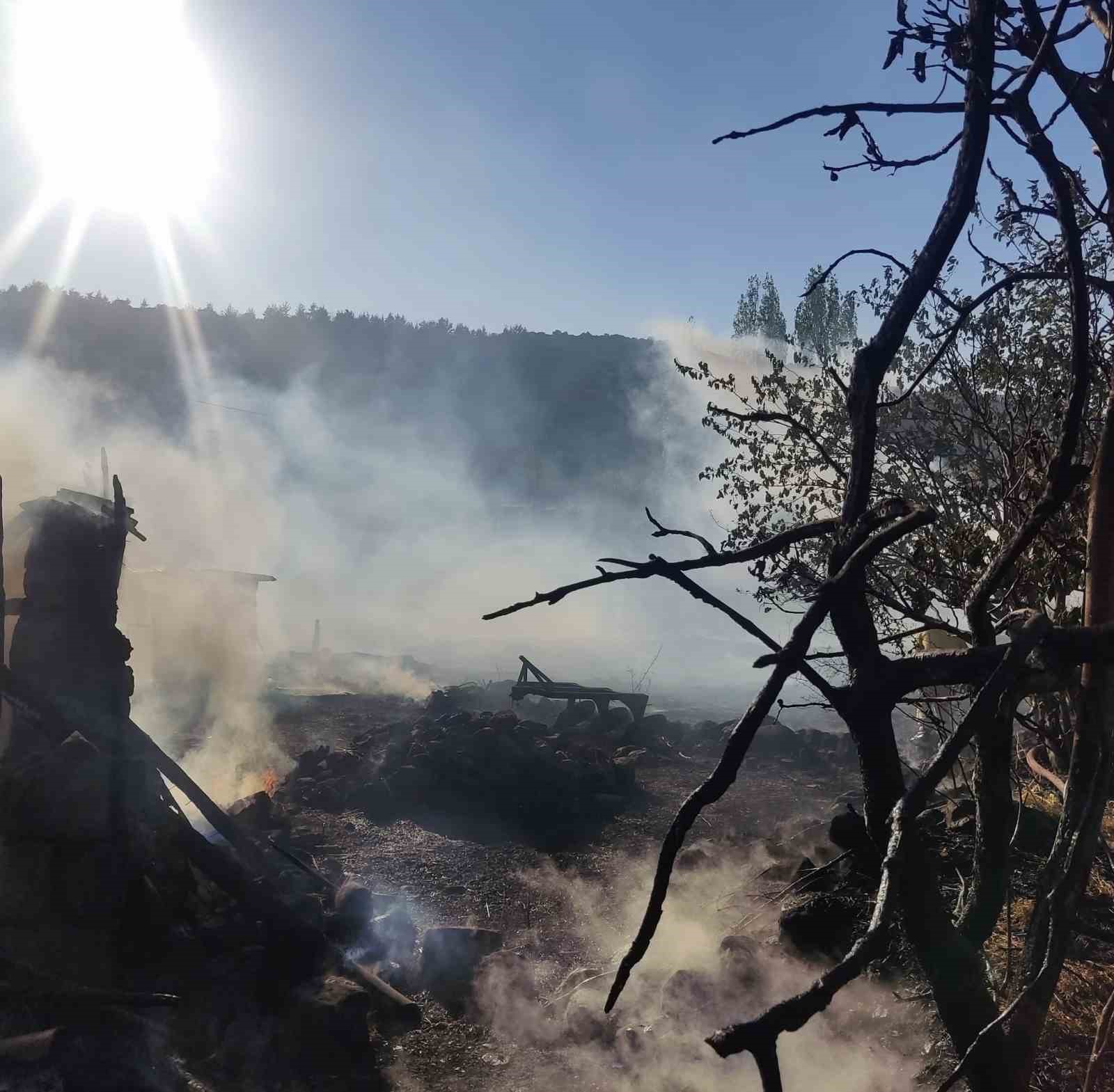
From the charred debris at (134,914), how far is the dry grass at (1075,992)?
1.69 m

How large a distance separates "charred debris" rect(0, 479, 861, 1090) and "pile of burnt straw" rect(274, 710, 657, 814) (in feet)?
10.1

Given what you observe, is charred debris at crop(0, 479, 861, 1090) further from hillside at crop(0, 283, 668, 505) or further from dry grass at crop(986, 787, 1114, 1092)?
hillside at crop(0, 283, 668, 505)

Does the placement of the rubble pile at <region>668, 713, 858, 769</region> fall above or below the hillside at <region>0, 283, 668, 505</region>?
below

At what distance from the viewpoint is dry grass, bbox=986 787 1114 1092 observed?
12.2 feet

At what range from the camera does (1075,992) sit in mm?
4277

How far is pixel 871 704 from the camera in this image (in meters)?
1.97

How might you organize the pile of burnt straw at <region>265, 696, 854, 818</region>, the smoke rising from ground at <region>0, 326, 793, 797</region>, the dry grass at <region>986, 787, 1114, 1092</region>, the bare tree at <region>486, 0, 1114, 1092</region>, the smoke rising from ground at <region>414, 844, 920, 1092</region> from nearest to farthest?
the bare tree at <region>486, 0, 1114, 1092</region>, the dry grass at <region>986, 787, 1114, 1092</region>, the smoke rising from ground at <region>414, 844, 920, 1092</region>, the pile of burnt straw at <region>265, 696, 854, 818</region>, the smoke rising from ground at <region>0, 326, 793, 797</region>

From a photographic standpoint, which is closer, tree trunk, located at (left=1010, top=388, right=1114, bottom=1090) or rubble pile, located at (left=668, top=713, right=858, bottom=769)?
tree trunk, located at (left=1010, top=388, right=1114, bottom=1090)

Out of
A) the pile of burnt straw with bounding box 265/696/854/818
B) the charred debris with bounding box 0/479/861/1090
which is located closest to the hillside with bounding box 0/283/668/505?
the pile of burnt straw with bounding box 265/696/854/818

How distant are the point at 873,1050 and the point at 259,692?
63.7 feet

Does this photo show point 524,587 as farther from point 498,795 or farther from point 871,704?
point 871,704

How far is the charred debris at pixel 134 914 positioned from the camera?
4.98 metres

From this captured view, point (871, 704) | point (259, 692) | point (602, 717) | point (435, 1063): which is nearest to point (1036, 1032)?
point (871, 704)

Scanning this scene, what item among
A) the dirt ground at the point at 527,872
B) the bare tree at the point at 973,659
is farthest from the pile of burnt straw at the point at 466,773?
the bare tree at the point at 973,659
